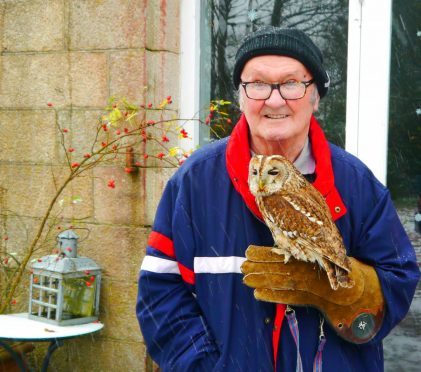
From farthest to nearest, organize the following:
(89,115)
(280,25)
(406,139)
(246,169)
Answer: (89,115), (280,25), (406,139), (246,169)

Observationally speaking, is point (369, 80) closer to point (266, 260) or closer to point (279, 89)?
point (279, 89)

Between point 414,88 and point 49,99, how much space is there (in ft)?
7.14

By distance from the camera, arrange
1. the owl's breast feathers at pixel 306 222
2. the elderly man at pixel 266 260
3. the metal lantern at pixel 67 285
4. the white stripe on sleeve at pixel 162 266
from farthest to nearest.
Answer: the metal lantern at pixel 67 285 < the white stripe on sleeve at pixel 162 266 < the elderly man at pixel 266 260 < the owl's breast feathers at pixel 306 222

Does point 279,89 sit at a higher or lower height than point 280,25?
lower

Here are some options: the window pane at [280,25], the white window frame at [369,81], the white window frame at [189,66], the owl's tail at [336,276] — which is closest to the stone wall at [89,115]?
the white window frame at [189,66]

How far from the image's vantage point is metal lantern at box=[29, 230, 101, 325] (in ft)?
14.0

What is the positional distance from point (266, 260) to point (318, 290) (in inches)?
7.3

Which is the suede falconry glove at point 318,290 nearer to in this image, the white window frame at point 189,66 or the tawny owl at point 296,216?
the tawny owl at point 296,216

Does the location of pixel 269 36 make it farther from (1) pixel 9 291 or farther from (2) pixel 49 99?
(1) pixel 9 291

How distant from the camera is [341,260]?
2.16 meters

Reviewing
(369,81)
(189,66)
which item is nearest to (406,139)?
(369,81)

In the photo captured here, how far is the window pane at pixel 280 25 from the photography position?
411cm

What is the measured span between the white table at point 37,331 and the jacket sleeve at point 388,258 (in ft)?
7.15

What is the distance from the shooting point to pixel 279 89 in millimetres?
2264
